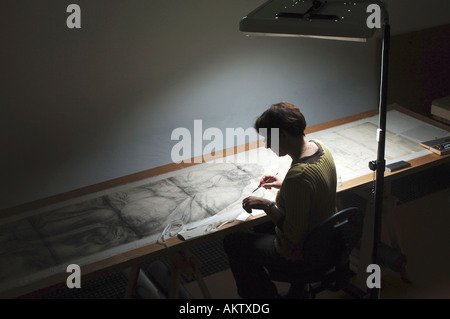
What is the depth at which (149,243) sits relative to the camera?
103 inches

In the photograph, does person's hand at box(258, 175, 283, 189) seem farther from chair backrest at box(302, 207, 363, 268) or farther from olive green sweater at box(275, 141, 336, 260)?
chair backrest at box(302, 207, 363, 268)

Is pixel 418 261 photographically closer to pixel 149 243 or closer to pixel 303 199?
pixel 303 199

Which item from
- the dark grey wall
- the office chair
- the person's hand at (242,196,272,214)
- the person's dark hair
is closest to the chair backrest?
the office chair

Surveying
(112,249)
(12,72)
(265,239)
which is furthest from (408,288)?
(12,72)

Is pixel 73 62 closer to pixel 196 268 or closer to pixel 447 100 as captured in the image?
pixel 196 268

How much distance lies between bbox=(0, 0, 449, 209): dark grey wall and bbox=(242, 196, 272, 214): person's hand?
132 centimetres

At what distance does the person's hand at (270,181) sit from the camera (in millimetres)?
2950

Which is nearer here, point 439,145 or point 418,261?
point 439,145

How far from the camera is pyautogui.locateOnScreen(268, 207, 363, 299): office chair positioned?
248cm

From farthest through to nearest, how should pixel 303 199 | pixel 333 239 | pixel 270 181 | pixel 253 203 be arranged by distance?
pixel 270 181 → pixel 253 203 → pixel 333 239 → pixel 303 199

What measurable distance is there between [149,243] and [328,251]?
841 mm

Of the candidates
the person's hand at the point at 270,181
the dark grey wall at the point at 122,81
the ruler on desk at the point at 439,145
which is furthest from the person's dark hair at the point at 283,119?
the dark grey wall at the point at 122,81

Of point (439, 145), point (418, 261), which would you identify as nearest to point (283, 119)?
point (439, 145)

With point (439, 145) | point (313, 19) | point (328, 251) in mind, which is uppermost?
point (313, 19)
